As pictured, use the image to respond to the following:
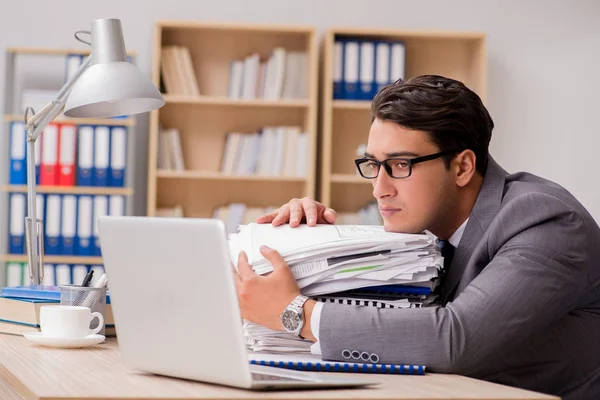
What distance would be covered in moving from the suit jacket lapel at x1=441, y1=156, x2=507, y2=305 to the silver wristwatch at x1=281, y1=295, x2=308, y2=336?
34 centimetres

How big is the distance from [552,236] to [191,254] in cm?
68

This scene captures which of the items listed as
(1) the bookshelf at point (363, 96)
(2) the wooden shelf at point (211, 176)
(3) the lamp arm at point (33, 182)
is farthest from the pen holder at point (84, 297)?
(1) the bookshelf at point (363, 96)

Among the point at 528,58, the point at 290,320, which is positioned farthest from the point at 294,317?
the point at 528,58

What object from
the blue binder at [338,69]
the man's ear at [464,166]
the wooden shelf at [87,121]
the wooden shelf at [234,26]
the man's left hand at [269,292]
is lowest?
the man's left hand at [269,292]

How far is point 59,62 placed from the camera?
4.52m

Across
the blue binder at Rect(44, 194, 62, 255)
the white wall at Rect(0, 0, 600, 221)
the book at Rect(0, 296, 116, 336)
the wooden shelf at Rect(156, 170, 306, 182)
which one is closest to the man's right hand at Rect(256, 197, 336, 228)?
the book at Rect(0, 296, 116, 336)

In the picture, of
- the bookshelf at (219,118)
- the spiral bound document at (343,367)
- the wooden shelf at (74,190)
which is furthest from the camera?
the bookshelf at (219,118)

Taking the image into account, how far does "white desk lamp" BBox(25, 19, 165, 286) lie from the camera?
1739mm

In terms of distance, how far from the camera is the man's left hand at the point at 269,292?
134 centimetres

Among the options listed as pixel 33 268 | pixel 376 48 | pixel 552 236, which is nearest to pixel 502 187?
pixel 552 236

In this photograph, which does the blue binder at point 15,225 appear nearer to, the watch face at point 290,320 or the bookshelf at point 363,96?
the bookshelf at point 363,96

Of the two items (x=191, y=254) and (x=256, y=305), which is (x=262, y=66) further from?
(x=191, y=254)

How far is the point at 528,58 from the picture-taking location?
4.74 meters

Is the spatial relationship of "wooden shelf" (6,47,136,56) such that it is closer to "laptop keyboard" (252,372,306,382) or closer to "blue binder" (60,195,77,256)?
"blue binder" (60,195,77,256)
